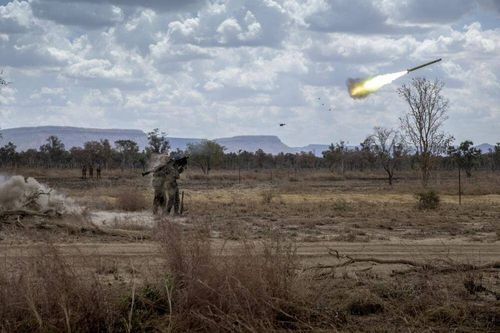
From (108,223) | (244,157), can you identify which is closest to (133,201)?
(108,223)

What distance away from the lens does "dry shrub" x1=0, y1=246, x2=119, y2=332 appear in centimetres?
835

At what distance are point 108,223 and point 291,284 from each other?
12073mm

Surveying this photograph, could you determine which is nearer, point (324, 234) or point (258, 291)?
point (258, 291)

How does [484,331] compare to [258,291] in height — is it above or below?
below

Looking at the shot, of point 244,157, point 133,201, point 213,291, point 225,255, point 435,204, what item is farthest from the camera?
point 244,157

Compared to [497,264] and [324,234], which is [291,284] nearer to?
[497,264]

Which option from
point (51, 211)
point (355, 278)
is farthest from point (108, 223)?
point (355, 278)

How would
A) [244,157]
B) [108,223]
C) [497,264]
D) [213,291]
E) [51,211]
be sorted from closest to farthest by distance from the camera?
[213,291]
[497,264]
[51,211]
[108,223]
[244,157]

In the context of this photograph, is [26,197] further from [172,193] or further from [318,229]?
[318,229]

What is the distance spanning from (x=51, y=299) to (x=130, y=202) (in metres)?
18.5

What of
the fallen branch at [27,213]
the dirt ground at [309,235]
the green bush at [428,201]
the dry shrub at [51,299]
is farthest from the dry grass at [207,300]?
the green bush at [428,201]

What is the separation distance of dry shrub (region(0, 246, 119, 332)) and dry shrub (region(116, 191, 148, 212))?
1792 cm

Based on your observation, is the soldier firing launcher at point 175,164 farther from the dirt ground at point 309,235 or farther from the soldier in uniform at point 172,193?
the dirt ground at point 309,235

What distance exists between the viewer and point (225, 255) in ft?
30.4
